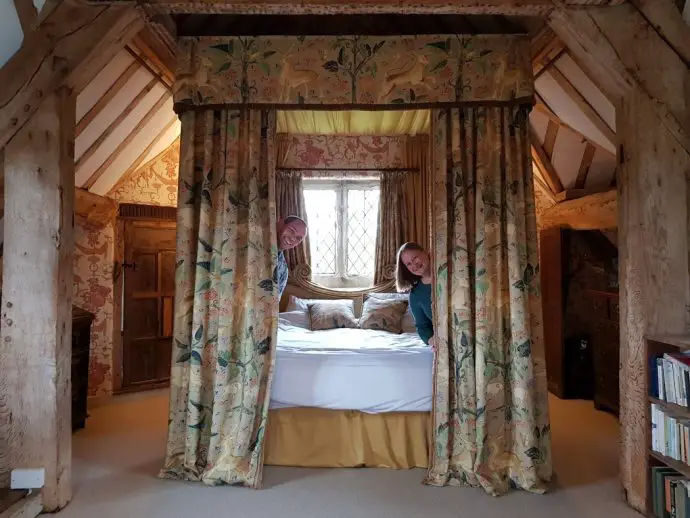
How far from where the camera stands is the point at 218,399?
269 centimetres

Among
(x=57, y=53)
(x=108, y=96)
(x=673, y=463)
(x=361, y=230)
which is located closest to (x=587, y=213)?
(x=361, y=230)

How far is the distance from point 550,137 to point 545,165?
30cm

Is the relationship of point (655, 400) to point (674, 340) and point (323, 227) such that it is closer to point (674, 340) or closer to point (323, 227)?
point (674, 340)

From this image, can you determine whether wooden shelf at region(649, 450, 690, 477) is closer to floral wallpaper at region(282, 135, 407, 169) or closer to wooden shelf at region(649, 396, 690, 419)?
wooden shelf at region(649, 396, 690, 419)

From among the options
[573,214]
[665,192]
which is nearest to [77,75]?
[665,192]

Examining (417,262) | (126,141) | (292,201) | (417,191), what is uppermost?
(126,141)

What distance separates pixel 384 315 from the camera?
423cm

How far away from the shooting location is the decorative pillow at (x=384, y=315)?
13.7 feet

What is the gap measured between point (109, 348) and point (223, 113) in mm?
2869

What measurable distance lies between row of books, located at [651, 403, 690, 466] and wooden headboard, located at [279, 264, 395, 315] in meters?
2.68

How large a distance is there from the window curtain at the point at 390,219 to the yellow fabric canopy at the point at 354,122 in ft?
1.45

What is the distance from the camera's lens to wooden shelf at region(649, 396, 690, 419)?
7.25 ft

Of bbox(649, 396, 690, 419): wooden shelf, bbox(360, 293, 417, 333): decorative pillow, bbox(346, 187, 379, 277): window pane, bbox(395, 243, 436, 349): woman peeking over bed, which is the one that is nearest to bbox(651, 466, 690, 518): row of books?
bbox(649, 396, 690, 419): wooden shelf

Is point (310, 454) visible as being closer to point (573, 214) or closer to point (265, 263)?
point (265, 263)
